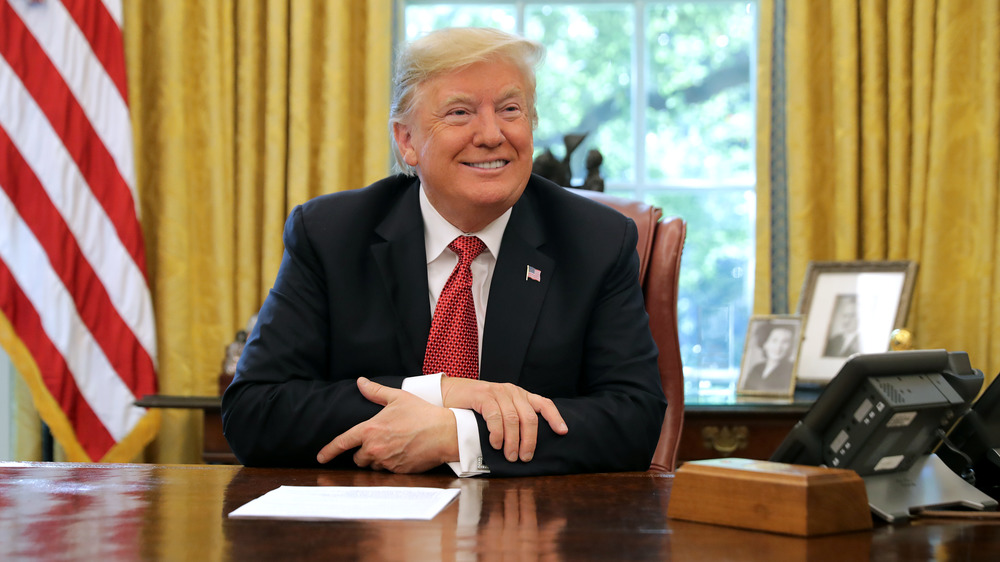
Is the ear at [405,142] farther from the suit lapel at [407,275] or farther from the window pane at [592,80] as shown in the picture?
the window pane at [592,80]

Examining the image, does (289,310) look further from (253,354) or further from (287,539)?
(287,539)

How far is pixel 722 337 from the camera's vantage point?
3.57m

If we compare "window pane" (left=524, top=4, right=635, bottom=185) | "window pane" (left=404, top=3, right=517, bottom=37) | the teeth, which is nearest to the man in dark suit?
the teeth

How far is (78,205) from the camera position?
3.13 m

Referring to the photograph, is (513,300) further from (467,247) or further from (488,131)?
(488,131)

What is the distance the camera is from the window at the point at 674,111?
11.8ft

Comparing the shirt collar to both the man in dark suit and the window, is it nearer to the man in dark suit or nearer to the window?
the man in dark suit

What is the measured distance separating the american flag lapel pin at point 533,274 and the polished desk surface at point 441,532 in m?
0.60

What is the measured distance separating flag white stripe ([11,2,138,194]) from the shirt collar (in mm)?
1644

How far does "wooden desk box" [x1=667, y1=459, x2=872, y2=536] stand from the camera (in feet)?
3.27

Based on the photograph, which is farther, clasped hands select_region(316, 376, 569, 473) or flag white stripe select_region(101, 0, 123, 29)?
flag white stripe select_region(101, 0, 123, 29)

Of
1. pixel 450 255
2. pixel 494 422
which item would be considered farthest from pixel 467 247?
pixel 494 422

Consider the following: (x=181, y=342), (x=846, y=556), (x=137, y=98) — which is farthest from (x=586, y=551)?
(x=137, y=98)

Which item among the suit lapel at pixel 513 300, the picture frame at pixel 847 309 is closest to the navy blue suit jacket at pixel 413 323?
the suit lapel at pixel 513 300
